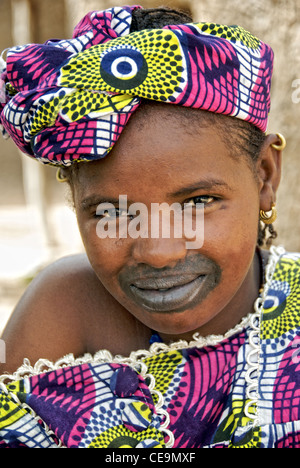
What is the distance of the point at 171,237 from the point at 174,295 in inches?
5.9

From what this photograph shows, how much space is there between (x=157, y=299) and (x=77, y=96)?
513mm

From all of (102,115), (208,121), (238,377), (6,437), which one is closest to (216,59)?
(208,121)

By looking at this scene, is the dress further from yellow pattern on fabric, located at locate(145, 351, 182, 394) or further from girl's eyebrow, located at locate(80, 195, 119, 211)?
girl's eyebrow, located at locate(80, 195, 119, 211)

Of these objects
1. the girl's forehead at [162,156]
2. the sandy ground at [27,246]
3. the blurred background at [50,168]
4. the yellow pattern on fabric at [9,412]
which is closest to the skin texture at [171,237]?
the girl's forehead at [162,156]

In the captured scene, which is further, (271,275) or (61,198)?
(61,198)

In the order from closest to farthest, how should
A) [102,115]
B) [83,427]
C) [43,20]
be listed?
[102,115]
[83,427]
[43,20]

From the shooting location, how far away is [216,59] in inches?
49.8

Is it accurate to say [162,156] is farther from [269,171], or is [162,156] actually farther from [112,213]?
[269,171]

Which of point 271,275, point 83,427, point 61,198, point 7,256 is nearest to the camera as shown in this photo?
point 83,427

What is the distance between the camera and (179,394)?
57.0 inches

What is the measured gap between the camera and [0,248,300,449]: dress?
1.36 m

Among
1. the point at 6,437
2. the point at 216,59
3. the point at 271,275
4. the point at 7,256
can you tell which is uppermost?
the point at 216,59

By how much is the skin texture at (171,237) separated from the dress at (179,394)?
0.07 metres

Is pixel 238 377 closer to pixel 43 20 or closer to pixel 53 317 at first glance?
pixel 53 317
